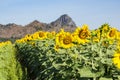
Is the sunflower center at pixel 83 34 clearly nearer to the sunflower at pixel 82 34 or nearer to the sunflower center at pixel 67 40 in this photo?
the sunflower at pixel 82 34

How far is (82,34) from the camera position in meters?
6.04

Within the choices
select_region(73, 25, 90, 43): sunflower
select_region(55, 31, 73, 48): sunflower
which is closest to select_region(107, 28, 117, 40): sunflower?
select_region(73, 25, 90, 43): sunflower

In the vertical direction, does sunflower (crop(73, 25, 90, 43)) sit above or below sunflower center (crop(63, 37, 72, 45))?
above

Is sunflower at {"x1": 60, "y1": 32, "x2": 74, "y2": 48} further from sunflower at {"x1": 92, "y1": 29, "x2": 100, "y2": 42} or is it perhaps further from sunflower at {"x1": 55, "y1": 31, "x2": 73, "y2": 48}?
sunflower at {"x1": 92, "y1": 29, "x2": 100, "y2": 42}

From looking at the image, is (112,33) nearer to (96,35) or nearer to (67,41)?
(96,35)

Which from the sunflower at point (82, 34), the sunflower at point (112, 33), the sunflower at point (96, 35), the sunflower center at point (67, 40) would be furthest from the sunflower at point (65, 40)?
the sunflower at point (112, 33)

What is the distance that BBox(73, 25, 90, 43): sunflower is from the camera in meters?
5.98

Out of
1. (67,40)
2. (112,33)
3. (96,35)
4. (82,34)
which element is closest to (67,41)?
(67,40)

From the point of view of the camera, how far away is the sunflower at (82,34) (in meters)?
5.98

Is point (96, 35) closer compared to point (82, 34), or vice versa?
point (96, 35)

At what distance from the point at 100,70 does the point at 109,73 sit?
130 millimetres

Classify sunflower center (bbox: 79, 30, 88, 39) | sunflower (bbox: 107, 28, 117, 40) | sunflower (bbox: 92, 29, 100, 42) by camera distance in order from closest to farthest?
sunflower (bbox: 92, 29, 100, 42), sunflower center (bbox: 79, 30, 88, 39), sunflower (bbox: 107, 28, 117, 40)

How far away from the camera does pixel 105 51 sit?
19.6 ft

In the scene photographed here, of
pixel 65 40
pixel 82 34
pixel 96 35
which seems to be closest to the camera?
pixel 96 35
